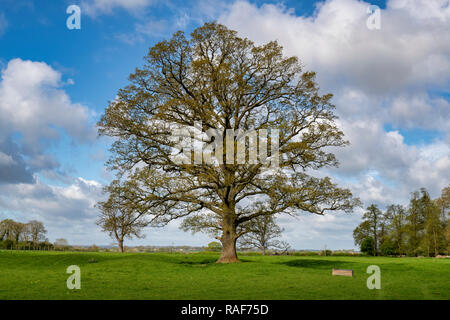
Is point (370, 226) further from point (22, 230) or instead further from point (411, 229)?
point (22, 230)

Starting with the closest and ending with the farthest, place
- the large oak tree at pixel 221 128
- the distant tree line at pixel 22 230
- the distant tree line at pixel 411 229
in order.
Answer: the large oak tree at pixel 221 128, the distant tree line at pixel 411 229, the distant tree line at pixel 22 230

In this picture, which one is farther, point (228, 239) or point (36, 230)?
point (36, 230)

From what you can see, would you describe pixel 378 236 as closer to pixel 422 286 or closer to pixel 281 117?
pixel 281 117

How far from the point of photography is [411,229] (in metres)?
66.4

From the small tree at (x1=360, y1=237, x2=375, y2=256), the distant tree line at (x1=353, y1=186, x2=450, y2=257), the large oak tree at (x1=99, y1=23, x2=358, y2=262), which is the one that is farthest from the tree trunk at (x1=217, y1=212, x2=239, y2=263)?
the small tree at (x1=360, y1=237, x2=375, y2=256)

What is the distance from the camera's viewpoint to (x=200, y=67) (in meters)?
28.2

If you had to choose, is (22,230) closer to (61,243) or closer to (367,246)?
(61,243)

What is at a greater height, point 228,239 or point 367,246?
point 228,239

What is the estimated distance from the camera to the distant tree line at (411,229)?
59.5 m

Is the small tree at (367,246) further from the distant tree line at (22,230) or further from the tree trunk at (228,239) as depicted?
the distant tree line at (22,230)

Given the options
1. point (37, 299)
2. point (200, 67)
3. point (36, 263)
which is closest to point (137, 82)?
point (200, 67)

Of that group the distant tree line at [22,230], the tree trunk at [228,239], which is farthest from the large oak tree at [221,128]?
the distant tree line at [22,230]

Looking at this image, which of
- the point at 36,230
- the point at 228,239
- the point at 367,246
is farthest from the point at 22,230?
the point at 367,246

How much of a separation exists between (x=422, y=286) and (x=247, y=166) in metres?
13.8
